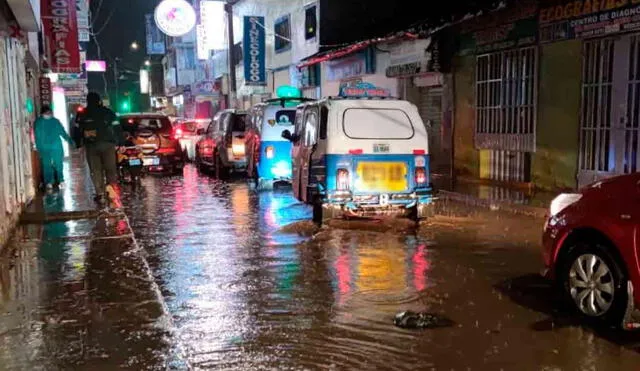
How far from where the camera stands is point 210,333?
5.46 metres

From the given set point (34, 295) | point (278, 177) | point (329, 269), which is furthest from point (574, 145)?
point (34, 295)

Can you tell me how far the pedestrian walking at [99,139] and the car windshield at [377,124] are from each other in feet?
17.2

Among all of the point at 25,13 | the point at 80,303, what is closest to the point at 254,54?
the point at 25,13

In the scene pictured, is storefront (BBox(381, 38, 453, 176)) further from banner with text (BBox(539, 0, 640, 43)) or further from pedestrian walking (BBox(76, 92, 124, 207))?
pedestrian walking (BBox(76, 92, 124, 207))

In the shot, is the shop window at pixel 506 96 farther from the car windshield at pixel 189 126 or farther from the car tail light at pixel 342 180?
the car windshield at pixel 189 126

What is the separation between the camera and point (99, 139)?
1298cm

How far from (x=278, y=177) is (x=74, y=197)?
4.28 m

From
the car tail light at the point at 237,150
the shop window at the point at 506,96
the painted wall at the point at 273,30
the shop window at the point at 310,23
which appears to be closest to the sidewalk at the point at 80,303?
the car tail light at the point at 237,150

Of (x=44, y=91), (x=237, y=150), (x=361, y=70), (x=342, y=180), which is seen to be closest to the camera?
(x=342, y=180)

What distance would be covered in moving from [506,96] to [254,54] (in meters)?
15.2

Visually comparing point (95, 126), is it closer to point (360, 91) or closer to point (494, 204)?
point (360, 91)

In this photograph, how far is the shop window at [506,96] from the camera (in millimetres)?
14258

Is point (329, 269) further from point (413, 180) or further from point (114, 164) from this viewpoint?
point (114, 164)

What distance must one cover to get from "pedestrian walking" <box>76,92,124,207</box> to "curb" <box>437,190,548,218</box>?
6558mm
